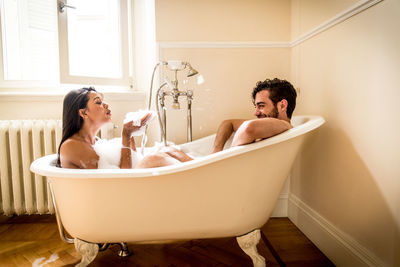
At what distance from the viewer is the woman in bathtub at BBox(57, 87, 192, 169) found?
3.83ft

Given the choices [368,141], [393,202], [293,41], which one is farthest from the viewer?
[293,41]

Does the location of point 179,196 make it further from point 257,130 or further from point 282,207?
point 282,207

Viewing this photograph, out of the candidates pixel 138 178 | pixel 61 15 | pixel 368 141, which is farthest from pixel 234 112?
pixel 61 15

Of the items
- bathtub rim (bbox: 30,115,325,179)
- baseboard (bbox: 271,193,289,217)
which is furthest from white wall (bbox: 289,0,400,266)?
bathtub rim (bbox: 30,115,325,179)

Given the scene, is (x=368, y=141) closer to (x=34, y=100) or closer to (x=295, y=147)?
(x=295, y=147)

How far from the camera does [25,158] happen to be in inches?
72.6

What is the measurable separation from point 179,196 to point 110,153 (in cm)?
50

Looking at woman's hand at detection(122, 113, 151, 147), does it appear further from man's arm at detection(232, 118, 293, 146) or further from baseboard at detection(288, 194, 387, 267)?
baseboard at detection(288, 194, 387, 267)

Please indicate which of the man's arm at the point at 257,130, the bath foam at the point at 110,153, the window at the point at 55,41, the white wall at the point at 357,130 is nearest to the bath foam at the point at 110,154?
the bath foam at the point at 110,153

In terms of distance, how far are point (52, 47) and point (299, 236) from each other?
2.33 m

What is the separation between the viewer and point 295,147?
3.91 ft

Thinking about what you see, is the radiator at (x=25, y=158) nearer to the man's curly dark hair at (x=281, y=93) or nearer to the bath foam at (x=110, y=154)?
the bath foam at (x=110, y=154)

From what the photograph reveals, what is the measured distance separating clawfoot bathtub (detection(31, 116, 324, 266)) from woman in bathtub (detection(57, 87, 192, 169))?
0.11 meters

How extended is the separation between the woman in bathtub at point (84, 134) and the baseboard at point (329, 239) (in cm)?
91
